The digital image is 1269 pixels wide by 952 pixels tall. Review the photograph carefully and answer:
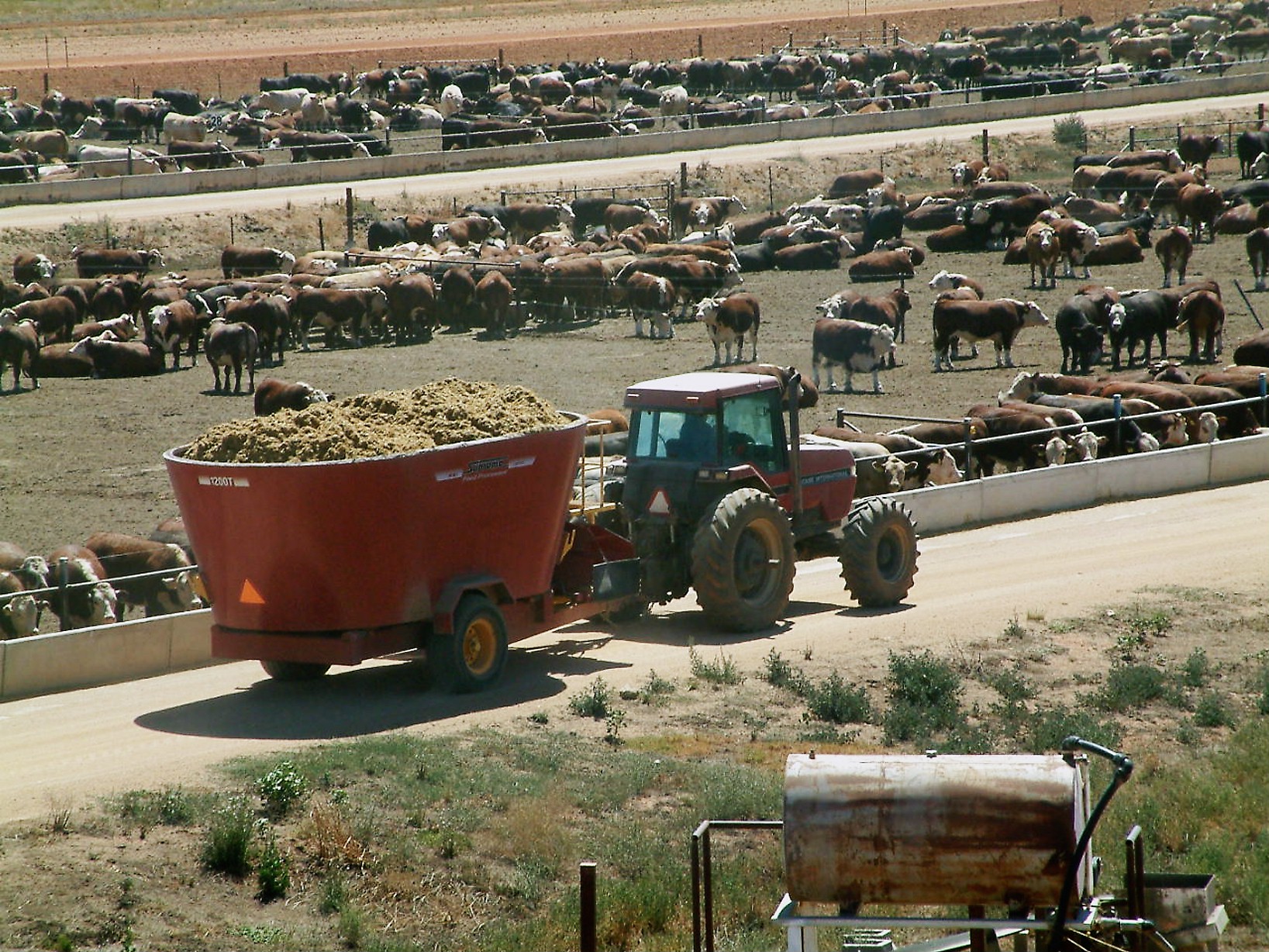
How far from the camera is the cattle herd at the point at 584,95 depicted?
2571 inches

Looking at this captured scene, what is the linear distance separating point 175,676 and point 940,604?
8.47m

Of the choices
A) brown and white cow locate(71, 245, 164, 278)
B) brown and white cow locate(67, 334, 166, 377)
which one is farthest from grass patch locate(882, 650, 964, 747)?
brown and white cow locate(71, 245, 164, 278)

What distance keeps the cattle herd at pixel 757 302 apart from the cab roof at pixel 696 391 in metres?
5.39

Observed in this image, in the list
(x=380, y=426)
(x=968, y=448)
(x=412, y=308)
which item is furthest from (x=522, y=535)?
(x=412, y=308)

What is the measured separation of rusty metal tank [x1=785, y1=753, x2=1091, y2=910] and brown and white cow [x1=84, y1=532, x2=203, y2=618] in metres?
11.4

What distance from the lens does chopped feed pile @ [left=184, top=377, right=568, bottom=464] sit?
1375cm

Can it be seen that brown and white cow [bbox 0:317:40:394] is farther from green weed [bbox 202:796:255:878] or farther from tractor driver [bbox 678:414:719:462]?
green weed [bbox 202:796:255:878]

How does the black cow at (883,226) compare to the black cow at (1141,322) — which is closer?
the black cow at (1141,322)

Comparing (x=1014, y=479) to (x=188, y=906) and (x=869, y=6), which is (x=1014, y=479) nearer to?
(x=188, y=906)

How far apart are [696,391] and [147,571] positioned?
278 inches

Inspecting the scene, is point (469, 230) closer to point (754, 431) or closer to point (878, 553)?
point (878, 553)

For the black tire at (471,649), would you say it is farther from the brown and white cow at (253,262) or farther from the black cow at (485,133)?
the black cow at (485,133)

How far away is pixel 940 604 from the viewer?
61.2 ft

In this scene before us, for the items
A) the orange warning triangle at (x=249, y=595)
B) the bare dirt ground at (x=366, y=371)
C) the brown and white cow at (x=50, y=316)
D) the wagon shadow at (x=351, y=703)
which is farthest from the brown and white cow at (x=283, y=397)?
the orange warning triangle at (x=249, y=595)
